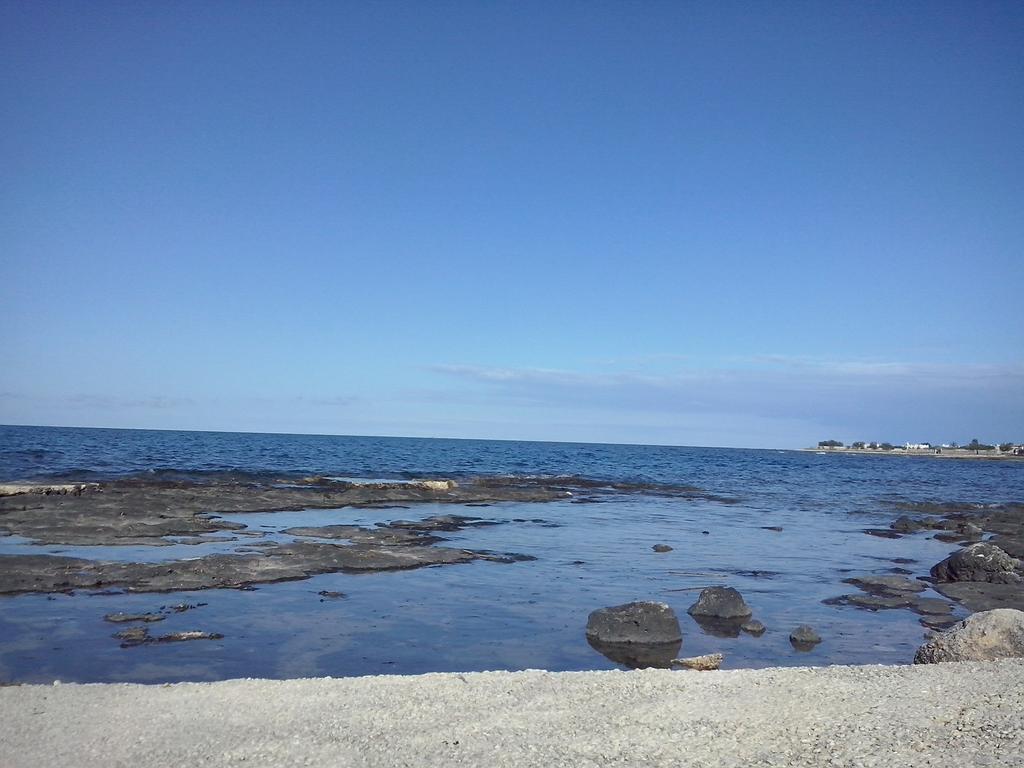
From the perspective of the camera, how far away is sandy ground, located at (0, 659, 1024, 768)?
22.2ft

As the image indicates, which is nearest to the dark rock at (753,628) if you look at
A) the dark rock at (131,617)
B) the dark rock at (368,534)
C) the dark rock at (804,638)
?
the dark rock at (804,638)

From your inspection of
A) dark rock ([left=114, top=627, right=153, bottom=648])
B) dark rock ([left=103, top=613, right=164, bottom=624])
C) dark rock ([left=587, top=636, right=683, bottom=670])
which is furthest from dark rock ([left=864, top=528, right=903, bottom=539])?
dark rock ([left=114, top=627, right=153, bottom=648])

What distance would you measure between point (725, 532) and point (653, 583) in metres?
12.0

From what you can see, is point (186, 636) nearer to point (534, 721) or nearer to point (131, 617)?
point (131, 617)

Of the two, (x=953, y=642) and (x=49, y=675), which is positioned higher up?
(x=953, y=642)

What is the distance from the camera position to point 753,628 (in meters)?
13.5

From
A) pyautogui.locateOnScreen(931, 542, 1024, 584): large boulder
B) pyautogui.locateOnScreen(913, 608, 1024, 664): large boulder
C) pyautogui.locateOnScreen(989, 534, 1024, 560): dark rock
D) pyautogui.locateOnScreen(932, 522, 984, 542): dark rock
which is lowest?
pyautogui.locateOnScreen(932, 522, 984, 542): dark rock

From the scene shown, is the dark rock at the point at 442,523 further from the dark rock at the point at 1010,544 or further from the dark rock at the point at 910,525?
the dark rock at the point at 1010,544

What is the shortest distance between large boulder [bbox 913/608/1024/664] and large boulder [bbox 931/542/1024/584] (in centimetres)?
922

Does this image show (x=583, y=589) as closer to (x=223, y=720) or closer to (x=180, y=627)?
(x=180, y=627)

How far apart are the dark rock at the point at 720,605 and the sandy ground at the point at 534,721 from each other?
4.96 meters

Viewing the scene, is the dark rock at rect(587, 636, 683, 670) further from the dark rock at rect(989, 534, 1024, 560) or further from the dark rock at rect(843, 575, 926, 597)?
the dark rock at rect(989, 534, 1024, 560)

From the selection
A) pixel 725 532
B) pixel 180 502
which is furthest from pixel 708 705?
pixel 180 502

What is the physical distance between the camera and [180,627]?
1248 centimetres
